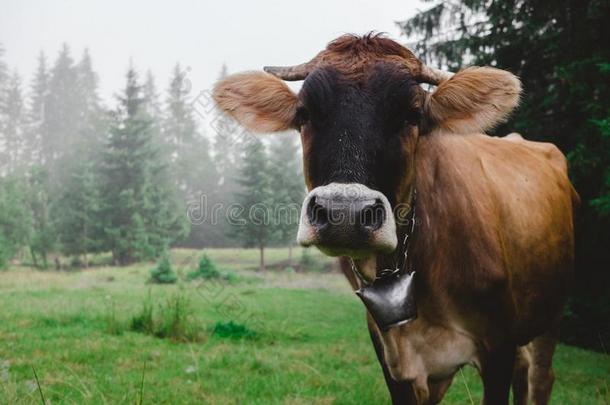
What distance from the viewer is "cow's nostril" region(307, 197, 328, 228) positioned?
1813 millimetres

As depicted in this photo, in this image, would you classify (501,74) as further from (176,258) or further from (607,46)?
(176,258)

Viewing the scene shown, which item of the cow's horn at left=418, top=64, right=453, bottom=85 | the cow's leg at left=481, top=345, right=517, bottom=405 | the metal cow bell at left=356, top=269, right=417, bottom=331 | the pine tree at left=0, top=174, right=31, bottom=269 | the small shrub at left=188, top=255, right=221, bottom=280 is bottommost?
the small shrub at left=188, top=255, right=221, bottom=280

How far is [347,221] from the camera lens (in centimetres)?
178

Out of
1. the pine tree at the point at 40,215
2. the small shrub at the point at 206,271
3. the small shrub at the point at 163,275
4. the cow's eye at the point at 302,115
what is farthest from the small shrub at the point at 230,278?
the cow's eye at the point at 302,115

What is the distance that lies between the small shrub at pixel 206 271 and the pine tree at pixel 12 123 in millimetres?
26538

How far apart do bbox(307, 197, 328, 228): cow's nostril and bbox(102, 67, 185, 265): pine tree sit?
26.2m

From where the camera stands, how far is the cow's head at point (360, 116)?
183cm

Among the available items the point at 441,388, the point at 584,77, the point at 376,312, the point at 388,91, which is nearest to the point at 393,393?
the point at 441,388

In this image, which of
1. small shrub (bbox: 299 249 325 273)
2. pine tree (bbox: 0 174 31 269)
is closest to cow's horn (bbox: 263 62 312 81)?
small shrub (bbox: 299 249 325 273)

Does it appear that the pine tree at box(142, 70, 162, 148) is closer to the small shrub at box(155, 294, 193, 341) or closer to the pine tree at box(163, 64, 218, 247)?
the pine tree at box(163, 64, 218, 247)

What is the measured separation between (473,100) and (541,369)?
282cm

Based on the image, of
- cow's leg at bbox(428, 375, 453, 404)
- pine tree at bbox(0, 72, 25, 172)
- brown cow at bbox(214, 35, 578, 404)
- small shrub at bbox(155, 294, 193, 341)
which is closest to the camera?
brown cow at bbox(214, 35, 578, 404)

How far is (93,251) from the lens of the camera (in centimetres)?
2761

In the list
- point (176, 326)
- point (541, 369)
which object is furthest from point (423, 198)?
point (176, 326)
